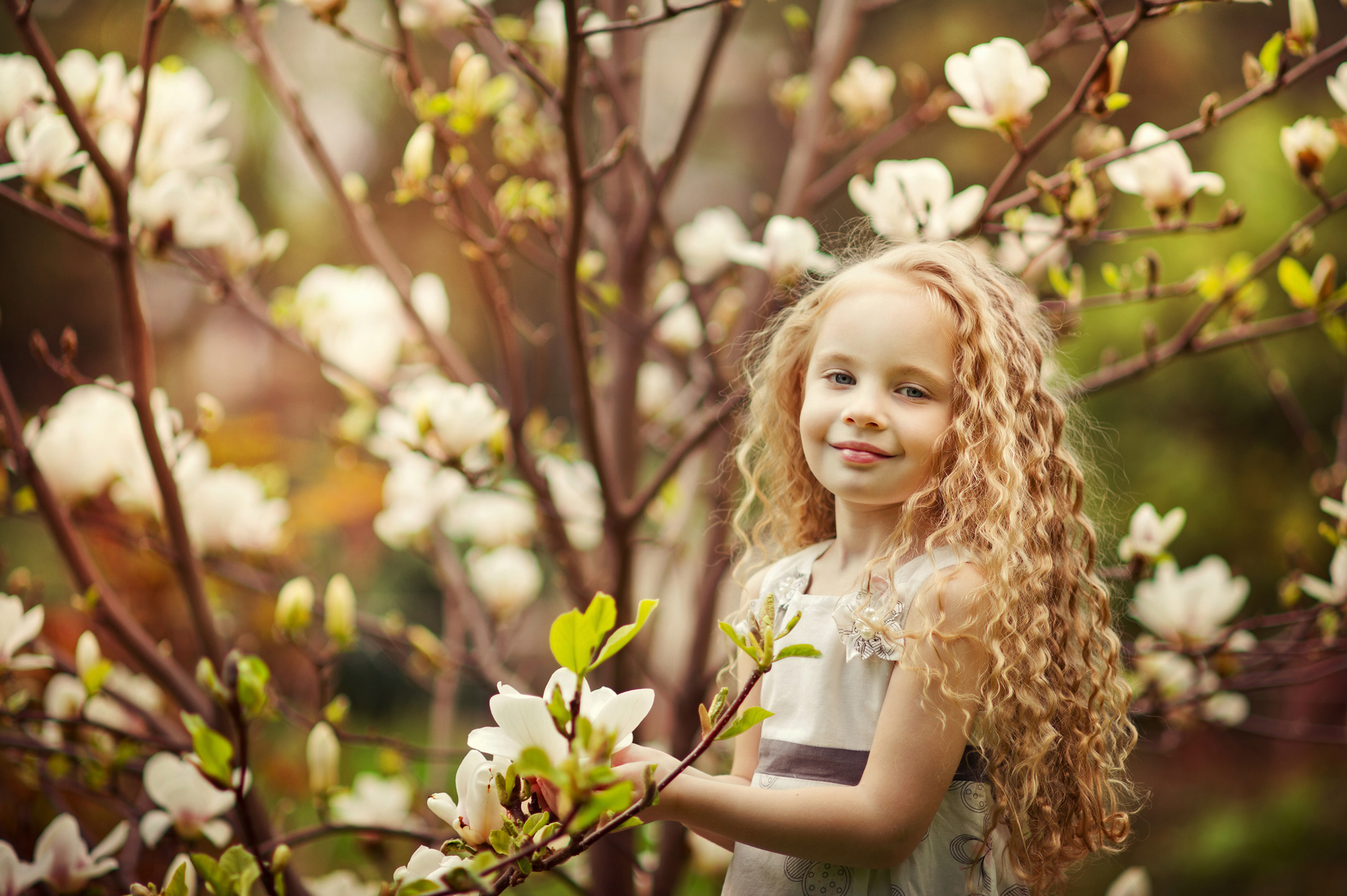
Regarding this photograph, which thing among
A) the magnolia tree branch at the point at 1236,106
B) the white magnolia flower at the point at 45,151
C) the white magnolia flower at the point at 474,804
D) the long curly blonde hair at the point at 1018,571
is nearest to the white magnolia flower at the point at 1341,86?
the magnolia tree branch at the point at 1236,106

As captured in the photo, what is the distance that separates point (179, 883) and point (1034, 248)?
1.12 metres

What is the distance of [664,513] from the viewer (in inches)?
60.9

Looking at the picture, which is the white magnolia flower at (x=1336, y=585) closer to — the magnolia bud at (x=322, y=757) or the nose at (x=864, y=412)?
the nose at (x=864, y=412)

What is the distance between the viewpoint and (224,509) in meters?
1.26

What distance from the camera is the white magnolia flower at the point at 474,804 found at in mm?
557

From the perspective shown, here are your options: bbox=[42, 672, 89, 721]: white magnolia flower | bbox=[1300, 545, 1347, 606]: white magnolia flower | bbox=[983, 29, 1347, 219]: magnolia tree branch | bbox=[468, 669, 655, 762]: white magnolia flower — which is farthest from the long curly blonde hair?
bbox=[42, 672, 89, 721]: white magnolia flower

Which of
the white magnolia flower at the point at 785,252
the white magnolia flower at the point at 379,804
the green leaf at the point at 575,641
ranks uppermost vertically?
the white magnolia flower at the point at 785,252

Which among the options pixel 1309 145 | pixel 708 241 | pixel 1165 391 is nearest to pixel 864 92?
pixel 708 241

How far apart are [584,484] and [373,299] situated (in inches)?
17.7

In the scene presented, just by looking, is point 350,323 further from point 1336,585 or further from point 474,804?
point 1336,585

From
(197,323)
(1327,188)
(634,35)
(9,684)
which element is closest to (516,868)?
(9,684)

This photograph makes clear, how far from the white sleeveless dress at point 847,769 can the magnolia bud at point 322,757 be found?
1.30ft

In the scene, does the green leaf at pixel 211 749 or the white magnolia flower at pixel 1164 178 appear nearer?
the green leaf at pixel 211 749

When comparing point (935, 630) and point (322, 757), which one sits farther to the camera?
point (322, 757)
